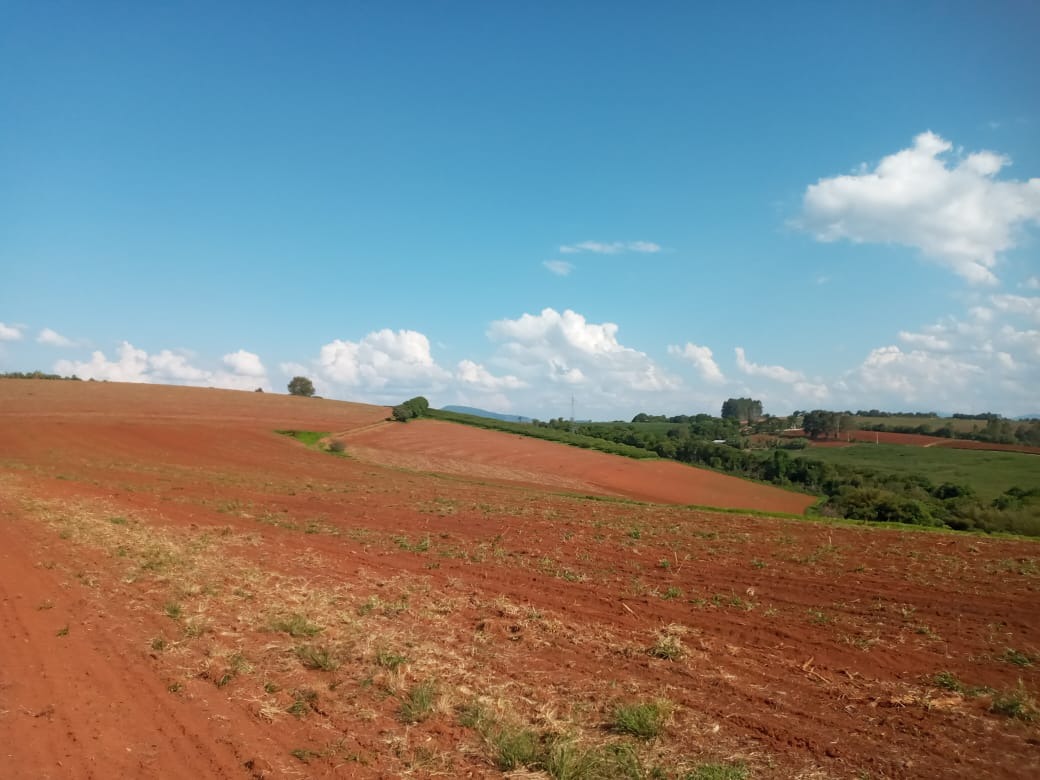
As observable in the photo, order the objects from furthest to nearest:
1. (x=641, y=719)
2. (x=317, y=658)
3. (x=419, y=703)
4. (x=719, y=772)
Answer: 1. (x=317, y=658)
2. (x=419, y=703)
3. (x=641, y=719)
4. (x=719, y=772)

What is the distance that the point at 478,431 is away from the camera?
78.6 m

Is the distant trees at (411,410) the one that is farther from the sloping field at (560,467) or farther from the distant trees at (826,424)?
the distant trees at (826,424)

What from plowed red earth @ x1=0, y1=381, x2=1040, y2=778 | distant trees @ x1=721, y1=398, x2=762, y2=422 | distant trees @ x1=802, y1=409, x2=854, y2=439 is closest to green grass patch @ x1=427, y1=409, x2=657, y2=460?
distant trees @ x1=802, y1=409, x2=854, y2=439

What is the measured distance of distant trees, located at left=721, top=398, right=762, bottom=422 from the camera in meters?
182

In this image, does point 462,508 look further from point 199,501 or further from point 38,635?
point 38,635

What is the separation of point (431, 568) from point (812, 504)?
169 feet

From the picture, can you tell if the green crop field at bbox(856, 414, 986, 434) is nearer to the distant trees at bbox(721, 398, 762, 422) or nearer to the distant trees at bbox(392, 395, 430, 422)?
the distant trees at bbox(721, 398, 762, 422)

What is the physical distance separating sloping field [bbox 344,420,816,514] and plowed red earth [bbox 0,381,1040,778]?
106 ft

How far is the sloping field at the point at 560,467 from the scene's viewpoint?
2154 inches

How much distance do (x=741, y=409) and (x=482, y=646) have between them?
615ft

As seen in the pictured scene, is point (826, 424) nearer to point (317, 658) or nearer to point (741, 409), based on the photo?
point (741, 409)

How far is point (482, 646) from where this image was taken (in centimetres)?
984

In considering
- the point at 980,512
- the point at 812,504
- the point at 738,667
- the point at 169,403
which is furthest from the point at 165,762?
the point at 169,403

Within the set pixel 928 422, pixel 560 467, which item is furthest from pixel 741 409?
pixel 560 467
